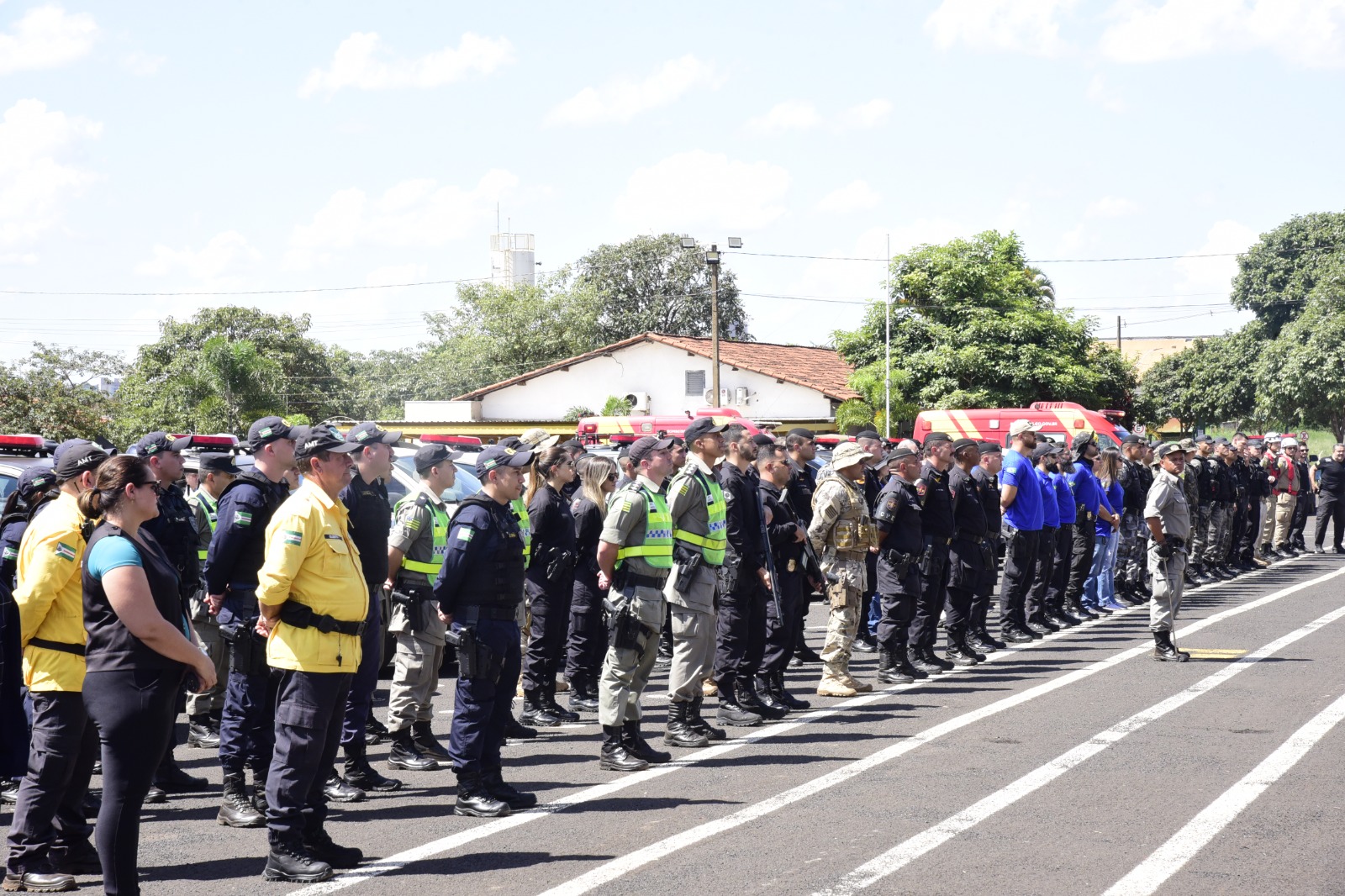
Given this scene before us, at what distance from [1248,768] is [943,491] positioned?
445 centimetres

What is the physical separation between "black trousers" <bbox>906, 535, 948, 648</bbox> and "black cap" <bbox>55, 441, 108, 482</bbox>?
725cm

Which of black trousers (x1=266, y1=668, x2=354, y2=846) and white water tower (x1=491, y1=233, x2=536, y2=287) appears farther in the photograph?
white water tower (x1=491, y1=233, x2=536, y2=287)

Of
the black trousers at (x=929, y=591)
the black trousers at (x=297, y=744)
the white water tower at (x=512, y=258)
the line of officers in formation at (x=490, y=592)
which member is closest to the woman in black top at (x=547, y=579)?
the line of officers in formation at (x=490, y=592)

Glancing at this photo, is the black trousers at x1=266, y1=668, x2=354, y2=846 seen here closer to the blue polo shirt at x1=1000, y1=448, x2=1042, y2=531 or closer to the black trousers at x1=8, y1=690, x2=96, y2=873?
the black trousers at x1=8, y1=690, x2=96, y2=873

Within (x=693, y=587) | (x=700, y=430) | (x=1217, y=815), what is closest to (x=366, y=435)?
(x=693, y=587)

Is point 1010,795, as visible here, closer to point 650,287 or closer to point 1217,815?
point 1217,815

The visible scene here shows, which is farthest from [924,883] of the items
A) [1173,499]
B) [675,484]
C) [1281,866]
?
[1173,499]

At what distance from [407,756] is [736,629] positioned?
8.13ft

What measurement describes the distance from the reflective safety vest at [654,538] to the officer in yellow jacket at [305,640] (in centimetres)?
267

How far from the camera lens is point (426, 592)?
8.17 m

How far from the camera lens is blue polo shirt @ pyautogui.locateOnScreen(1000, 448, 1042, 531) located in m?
13.6

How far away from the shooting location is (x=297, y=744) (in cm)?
570

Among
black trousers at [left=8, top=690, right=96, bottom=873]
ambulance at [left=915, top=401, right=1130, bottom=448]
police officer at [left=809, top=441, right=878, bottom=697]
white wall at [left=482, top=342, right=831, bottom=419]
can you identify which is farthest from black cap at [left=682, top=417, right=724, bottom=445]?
white wall at [left=482, top=342, right=831, bottom=419]

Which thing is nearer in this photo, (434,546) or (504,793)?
(504,793)
